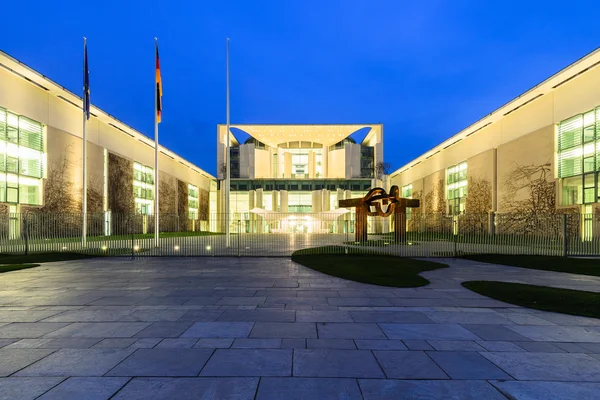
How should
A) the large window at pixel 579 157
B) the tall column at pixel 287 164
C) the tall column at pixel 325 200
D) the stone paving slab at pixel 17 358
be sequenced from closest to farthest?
the stone paving slab at pixel 17 358 < the large window at pixel 579 157 < the tall column at pixel 325 200 < the tall column at pixel 287 164

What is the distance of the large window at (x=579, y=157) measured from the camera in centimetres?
2712

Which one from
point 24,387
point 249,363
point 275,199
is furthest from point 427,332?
point 275,199

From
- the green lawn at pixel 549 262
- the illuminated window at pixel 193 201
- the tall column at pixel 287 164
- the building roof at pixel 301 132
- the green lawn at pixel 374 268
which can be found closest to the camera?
the green lawn at pixel 374 268

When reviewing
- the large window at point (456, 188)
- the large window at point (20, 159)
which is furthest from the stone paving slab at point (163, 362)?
the large window at point (456, 188)

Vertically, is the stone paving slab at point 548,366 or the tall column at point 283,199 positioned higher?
the tall column at point 283,199

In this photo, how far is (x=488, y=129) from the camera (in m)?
41.9

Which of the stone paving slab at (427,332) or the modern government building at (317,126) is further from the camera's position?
the modern government building at (317,126)

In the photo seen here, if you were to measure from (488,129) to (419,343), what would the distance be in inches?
1726

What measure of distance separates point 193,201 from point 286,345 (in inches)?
2691

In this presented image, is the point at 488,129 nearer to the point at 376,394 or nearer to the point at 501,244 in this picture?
the point at 501,244

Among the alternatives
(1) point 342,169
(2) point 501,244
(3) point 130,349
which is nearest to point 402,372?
(3) point 130,349

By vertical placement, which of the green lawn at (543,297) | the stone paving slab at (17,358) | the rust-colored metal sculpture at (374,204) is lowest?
the green lawn at (543,297)

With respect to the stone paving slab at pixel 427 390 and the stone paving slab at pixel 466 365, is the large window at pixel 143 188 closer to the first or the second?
the stone paving slab at pixel 466 365

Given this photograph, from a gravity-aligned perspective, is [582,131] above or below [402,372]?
above
